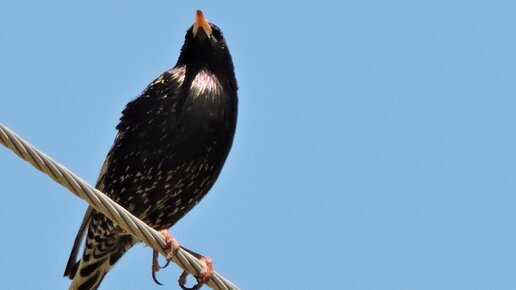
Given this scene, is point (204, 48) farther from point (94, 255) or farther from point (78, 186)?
point (78, 186)

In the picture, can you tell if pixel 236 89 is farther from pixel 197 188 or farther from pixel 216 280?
pixel 216 280

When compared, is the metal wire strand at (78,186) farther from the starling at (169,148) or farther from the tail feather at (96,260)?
the tail feather at (96,260)

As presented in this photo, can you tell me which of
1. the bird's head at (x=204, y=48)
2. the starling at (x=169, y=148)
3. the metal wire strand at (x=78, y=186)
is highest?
the bird's head at (x=204, y=48)

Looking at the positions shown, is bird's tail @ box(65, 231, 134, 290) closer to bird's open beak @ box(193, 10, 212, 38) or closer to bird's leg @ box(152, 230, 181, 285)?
bird's leg @ box(152, 230, 181, 285)

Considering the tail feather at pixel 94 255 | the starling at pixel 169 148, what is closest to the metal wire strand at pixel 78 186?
the starling at pixel 169 148

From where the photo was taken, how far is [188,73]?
820 cm

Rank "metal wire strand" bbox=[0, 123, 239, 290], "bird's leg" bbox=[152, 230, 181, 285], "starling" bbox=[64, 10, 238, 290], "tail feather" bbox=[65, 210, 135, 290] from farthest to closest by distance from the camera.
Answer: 1. "tail feather" bbox=[65, 210, 135, 290]
2. "starling" bbox=[64, 10, 238, 290]
3. "bird's leg" bbox=[152, 230, 181, 285]
4. "metal wire strand" bbox=[0, 123, 239, 290]

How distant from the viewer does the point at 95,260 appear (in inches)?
327

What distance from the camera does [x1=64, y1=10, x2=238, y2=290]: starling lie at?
310 inches

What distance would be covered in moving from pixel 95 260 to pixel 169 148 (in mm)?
1038

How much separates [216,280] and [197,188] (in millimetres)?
2136

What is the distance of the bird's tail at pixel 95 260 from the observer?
8.26m

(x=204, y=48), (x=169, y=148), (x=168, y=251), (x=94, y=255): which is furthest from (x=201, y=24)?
(x=168, y=251)

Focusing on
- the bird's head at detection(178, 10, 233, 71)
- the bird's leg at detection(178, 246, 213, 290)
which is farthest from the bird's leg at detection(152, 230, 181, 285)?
the bird's head at detection(178, 10, 233, 71)
